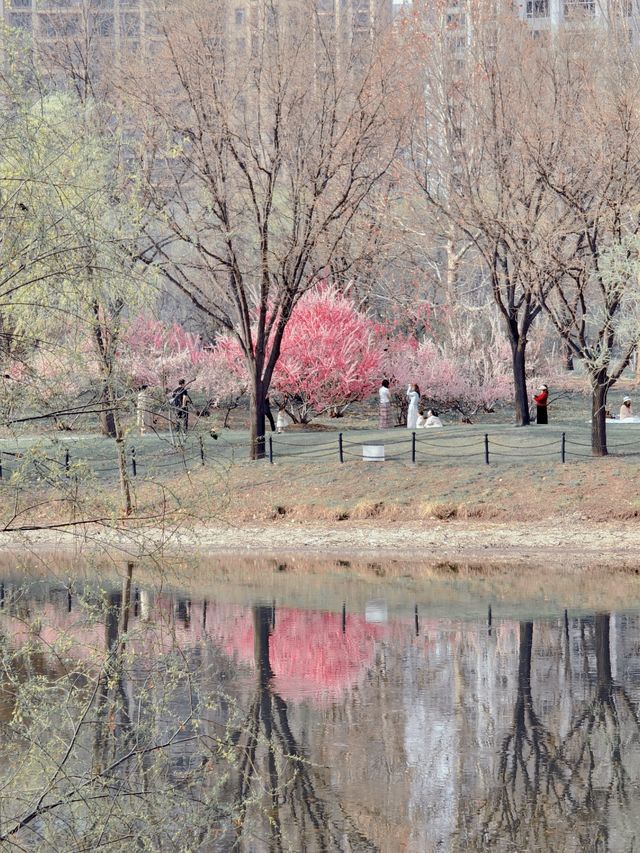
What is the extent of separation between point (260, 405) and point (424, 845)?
22.1 meters

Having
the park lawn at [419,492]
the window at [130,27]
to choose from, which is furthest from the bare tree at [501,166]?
the window at [130,27]

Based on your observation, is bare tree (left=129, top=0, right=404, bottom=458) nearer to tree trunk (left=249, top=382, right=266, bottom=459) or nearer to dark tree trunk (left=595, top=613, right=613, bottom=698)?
tree trunk (left=249, top=382, right=266, bottom=459)

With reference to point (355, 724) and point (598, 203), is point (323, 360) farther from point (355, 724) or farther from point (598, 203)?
point (355, 724)

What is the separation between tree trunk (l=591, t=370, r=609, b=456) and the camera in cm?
2864

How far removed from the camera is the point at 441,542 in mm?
25453

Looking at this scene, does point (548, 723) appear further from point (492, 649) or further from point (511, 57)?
point (511, 57)

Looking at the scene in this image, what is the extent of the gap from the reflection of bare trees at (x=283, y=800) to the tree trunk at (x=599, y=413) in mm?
16555

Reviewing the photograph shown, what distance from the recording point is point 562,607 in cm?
1939

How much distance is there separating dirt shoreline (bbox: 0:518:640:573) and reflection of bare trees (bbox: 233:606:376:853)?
35.7 ft

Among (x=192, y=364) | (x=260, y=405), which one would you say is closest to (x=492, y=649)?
(x=260, y=405)

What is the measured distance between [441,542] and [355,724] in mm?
12594

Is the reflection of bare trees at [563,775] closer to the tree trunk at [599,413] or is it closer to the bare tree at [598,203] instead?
the bare tree at [598,203]

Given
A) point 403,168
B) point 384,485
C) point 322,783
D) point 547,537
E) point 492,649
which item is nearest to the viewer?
point 322,783

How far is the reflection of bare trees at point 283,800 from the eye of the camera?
948 centimetres
